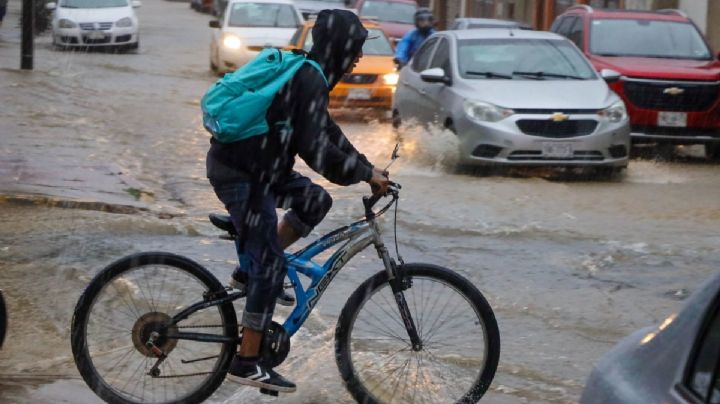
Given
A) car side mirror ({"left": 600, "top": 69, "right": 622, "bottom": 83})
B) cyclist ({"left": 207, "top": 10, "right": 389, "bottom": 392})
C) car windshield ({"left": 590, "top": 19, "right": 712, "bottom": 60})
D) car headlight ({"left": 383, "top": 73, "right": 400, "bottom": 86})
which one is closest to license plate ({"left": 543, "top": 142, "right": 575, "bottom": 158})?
car side mirror ({"left": 600, "top": 69, "right": 622, "bottom": 83})

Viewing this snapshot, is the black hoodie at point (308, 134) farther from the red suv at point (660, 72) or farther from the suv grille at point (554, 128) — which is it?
the red suv at point (660, 72)

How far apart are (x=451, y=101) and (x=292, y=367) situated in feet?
27.2

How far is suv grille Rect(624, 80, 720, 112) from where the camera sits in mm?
16062

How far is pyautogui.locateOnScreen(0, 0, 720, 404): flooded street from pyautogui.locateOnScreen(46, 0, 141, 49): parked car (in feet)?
42.8

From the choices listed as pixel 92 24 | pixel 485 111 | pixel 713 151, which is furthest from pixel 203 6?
pixel 485 111

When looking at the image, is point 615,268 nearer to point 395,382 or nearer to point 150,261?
point 395,382

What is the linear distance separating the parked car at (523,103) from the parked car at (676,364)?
10387 mm

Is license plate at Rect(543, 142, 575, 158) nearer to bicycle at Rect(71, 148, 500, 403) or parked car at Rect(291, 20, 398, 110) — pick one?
parked car at Rect(291, 20, 398, 110)

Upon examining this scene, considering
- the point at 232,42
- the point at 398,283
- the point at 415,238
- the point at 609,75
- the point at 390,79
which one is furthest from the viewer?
the point at 232,42

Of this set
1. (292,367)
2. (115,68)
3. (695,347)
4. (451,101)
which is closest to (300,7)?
(115,68)

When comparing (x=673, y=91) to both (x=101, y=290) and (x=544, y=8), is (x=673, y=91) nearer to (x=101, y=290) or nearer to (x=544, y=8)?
(x=101, y=290)

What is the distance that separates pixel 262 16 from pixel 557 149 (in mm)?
14813

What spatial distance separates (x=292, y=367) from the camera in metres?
6.54

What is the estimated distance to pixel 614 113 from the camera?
14.0 metres
